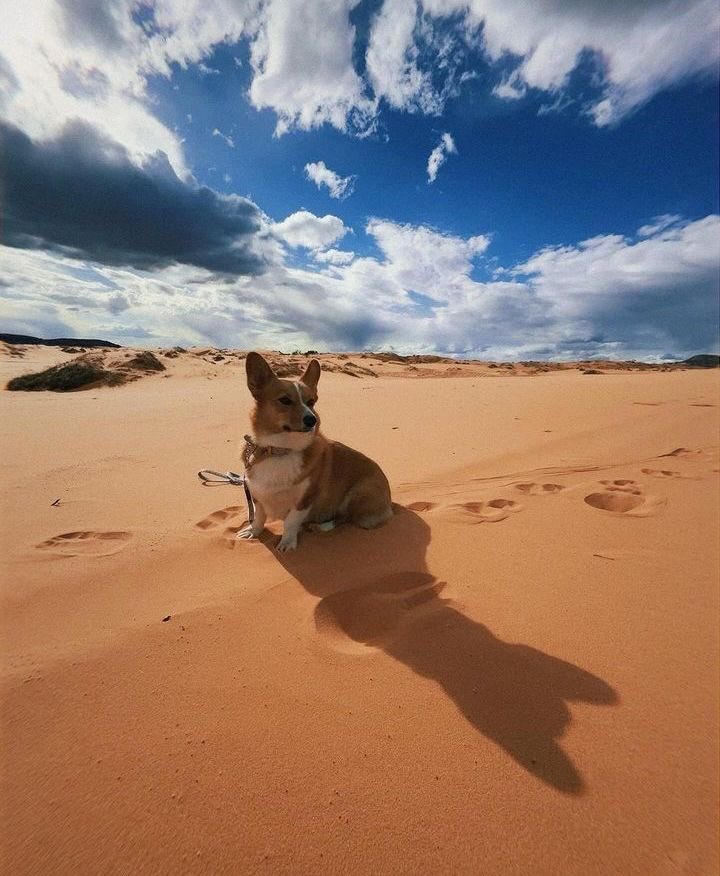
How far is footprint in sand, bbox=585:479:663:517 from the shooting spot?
3361 millimetres

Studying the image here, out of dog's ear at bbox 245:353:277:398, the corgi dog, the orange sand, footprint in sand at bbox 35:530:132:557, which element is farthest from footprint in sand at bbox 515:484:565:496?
footprint in sand at bbox 35:530:132:557

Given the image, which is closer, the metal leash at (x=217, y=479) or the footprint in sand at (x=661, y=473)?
the metal leash at (x=217, y=479)

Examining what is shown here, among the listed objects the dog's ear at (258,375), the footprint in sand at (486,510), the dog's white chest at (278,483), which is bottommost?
the footprint in sand at (486,510)

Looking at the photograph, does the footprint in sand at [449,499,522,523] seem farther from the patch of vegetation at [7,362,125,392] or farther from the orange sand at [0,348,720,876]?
the patch of vegetation at [7,362,125,392]

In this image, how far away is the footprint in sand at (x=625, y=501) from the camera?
3361 mm

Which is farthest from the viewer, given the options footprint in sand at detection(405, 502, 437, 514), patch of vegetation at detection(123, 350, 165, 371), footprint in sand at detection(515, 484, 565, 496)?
patch of vegetation at detection(123, 350, 165, 371)

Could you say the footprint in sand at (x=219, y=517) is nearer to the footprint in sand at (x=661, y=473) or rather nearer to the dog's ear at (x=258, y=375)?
the dog's ear at (x=258, y=375)

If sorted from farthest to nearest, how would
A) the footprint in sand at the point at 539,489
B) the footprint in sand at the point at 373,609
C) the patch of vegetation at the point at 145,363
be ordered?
the patch of vegetation at the point at 145,363
the footprint in sand at the point at 539,489
the footprint in sand at the point at 373,609

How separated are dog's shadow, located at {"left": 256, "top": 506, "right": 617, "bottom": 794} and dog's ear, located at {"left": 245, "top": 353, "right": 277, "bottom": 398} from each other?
4.21 ft

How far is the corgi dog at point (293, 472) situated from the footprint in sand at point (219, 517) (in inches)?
12.1

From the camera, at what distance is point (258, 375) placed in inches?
120

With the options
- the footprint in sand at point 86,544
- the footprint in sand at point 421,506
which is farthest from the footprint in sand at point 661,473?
the footprint in sand at point 86,544

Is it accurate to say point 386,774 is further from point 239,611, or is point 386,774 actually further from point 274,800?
point 239,611

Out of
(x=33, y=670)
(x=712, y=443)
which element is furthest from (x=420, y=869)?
(x=712, y=443)
